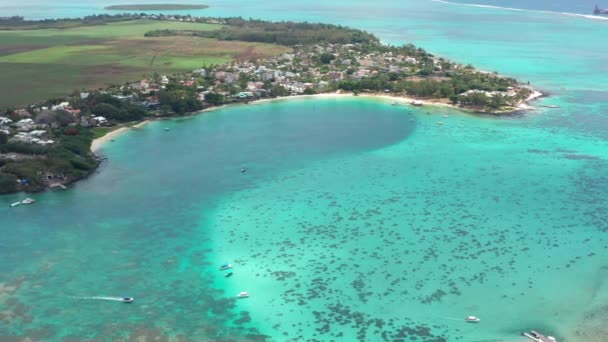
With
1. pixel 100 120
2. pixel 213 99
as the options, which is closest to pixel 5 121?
pixel 100 120

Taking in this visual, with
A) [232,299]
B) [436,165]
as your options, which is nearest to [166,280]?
[232,299]

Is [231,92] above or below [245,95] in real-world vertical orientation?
above

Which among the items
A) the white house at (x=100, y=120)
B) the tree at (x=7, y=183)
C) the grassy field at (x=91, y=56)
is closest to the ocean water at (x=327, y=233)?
the tree at (x=7, y=183)

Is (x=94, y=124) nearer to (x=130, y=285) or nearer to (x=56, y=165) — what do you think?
(x=56, y=165)

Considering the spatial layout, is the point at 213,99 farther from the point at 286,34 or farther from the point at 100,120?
the point at 286,34

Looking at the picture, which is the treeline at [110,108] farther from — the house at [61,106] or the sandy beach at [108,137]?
the sandy beach at [108,137]

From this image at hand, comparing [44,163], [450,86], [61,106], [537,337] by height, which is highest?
[450,86]

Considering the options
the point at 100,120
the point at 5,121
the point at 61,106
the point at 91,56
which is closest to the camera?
the point at 5,121
